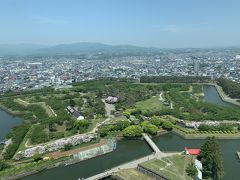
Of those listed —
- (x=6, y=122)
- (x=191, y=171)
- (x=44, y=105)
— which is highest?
(x=191, y=171)

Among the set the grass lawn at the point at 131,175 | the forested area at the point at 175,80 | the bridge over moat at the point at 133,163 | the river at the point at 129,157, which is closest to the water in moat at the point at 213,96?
the forested area at the point at 175,80

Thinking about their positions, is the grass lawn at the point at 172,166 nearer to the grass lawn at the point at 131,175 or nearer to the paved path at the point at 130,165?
the grass lawn at the point at 131,175

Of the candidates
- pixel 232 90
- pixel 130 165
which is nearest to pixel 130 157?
pixel 130 165

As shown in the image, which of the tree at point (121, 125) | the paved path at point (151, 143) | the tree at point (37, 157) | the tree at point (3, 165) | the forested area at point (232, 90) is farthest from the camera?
the forested area at point (232, 90)

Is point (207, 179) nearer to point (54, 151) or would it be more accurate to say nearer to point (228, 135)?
point (228, 135)

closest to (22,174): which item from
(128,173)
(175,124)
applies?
(128,173)

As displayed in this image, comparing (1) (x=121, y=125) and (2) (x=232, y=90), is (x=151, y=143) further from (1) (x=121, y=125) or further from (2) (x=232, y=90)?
(2) (x=232, y=90)
